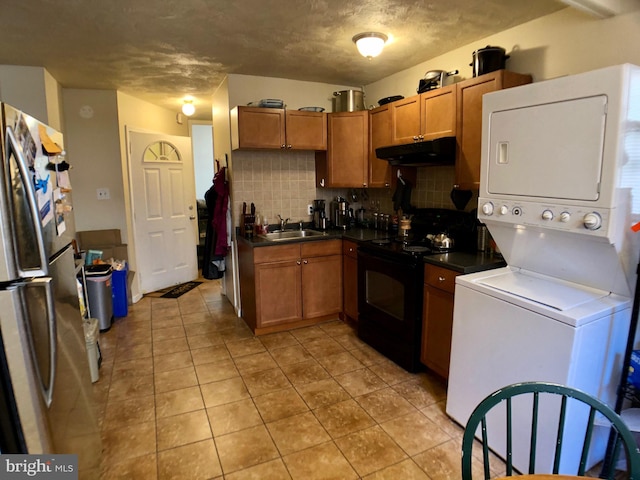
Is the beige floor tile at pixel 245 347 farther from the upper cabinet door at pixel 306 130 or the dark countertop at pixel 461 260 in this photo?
the upper cabinet door at pixel 306 130

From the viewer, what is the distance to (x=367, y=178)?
3645 millimetres

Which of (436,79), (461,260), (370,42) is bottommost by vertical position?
(461,260)

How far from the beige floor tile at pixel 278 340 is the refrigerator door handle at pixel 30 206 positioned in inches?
89.9

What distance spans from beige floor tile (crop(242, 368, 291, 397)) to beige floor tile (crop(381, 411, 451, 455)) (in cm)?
80

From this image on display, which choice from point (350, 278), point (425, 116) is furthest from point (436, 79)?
point (350, 278)

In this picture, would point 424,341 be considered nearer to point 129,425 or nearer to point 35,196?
point 129,425

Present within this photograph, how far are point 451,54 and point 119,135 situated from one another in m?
3.48

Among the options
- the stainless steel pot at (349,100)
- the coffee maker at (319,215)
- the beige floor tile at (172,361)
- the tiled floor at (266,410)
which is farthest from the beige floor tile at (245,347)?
the stainless steel pot at (349,100)

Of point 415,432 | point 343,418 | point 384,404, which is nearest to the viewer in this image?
point 415,432

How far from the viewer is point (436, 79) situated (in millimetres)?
2852

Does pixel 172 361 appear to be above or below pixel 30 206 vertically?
below

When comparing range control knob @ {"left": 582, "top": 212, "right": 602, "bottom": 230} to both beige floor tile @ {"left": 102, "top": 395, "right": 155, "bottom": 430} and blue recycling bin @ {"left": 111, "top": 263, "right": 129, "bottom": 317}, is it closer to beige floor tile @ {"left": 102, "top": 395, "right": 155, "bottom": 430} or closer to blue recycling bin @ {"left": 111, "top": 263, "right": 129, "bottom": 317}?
beige floor tile @ {"left": 102, "top": 395, "right": 155, "bottom": 430}

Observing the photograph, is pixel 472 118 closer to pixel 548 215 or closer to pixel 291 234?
pixel 548 215

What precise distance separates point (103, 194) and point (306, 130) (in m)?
2.42
